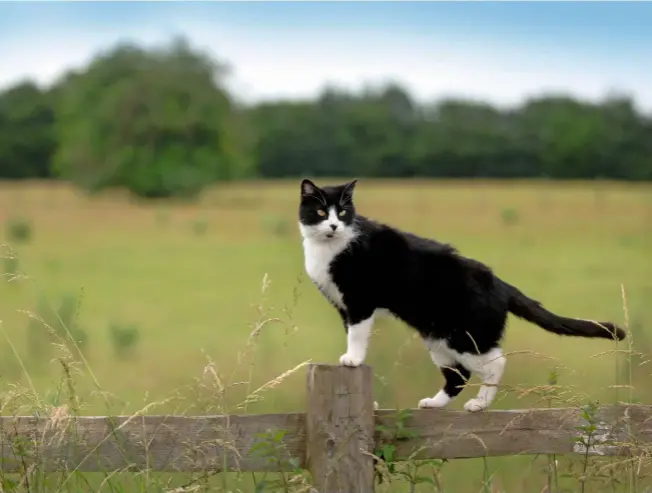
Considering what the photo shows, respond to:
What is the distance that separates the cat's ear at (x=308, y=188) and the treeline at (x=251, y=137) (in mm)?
36554

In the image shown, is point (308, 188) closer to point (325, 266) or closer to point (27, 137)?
point (325, 266)

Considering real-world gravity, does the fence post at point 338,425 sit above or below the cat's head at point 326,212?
below

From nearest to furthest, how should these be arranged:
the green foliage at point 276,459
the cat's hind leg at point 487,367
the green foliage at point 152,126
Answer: the green foliage at point 276,459 < the cat's hind leg at point 487,367 < the green foliage at point 152,126

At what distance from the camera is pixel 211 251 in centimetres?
2350

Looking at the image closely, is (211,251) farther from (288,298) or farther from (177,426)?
(177,426)

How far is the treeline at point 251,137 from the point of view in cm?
4162

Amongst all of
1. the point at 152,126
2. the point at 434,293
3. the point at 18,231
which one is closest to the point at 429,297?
the point at 434,293

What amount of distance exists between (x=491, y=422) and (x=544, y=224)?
26089mm

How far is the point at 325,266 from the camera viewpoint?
4.49 m

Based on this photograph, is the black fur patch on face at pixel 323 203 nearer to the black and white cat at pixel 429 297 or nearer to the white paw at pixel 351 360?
the black and white cat at pixel 429 297

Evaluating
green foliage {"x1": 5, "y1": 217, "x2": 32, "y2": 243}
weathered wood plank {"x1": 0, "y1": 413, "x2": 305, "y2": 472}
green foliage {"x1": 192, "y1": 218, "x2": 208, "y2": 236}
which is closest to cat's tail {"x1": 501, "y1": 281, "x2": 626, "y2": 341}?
weathered wood plank {"x1": 0, "y1": 413, "x2": 305, "y2": 472}

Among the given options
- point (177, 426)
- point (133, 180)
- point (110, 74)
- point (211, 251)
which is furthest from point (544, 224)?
point (177, 426)

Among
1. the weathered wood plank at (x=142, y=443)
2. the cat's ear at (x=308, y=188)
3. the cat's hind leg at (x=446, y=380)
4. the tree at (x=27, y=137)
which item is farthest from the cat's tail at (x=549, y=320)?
the tree at (x=27, y=137)

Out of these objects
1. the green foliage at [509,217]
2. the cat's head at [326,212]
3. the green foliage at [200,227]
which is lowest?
the green foliage at [200,227]
